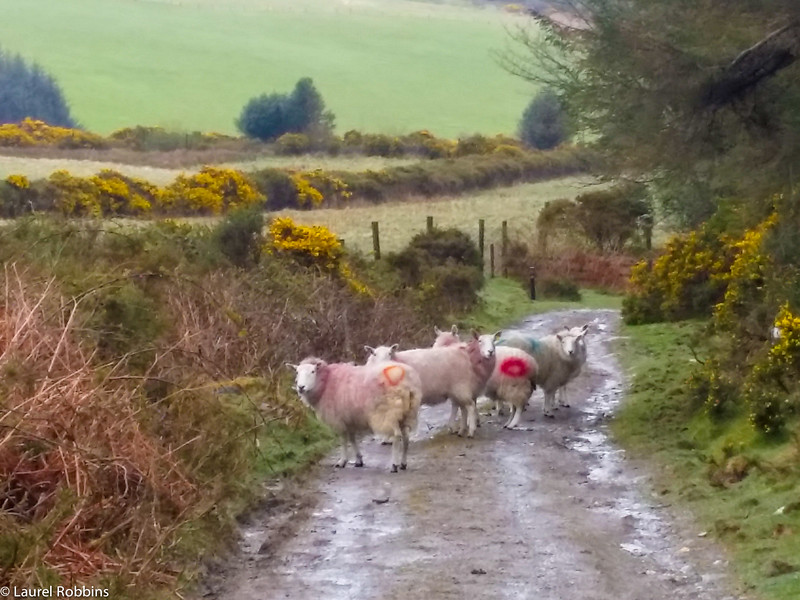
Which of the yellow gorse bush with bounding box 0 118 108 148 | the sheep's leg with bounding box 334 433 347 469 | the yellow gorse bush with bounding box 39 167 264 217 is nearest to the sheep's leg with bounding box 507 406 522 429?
the sheep's leg with bounding box 334 433 347 469

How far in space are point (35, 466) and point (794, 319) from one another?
7.92 meters

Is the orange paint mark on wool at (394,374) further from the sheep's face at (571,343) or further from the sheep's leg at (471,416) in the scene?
the sheep's face at (571,343)

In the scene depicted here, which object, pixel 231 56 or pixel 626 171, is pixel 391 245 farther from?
pixel 231 56

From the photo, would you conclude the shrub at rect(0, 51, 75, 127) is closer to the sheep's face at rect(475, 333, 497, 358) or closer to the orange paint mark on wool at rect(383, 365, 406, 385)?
the sheep's face at rect(475, 333, 497, 358)

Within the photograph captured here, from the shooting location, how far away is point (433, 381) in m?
14.7

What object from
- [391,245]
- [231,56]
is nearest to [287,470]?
[391,245]

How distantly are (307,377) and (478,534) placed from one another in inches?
146

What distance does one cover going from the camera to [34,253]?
13281 millimetres

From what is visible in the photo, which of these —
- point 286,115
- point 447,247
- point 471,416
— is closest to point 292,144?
point 286,115

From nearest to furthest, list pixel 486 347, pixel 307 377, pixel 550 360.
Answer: pixel 307 377, pixel 486 347, pixel 550 360

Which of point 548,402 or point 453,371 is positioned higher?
point 453,371

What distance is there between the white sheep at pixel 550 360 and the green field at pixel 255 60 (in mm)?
53237

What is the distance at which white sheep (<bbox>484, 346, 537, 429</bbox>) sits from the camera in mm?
15688

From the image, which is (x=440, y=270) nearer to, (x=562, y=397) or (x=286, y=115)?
(x=562, y=397)
